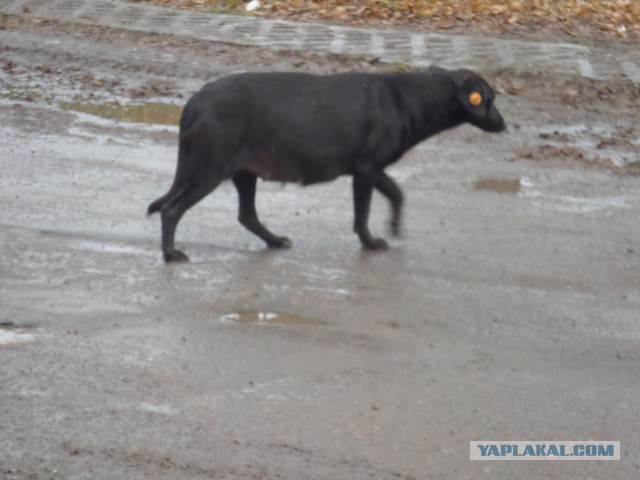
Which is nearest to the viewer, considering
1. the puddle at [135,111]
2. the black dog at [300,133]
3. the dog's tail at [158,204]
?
the black dog at [300,133]

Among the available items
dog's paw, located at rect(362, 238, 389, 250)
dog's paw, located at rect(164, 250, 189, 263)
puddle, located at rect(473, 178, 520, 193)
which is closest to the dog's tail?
dog's paw, located at rect(164, 250, 189, 263)

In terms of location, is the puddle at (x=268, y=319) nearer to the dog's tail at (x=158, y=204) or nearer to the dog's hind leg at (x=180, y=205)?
the dog's hind leg at (x=180, y=205)

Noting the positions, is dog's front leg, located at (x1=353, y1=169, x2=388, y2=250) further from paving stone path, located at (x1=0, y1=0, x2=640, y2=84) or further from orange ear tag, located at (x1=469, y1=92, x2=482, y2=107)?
paving stone path, located at (x1=0, y1=0, x2=640, y2=84)

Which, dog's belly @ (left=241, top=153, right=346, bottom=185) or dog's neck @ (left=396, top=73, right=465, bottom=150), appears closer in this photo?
dog's belly @ (left=241, top=153, right=346, bottom=185)

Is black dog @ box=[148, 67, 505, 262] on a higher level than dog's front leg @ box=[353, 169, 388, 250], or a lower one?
higher

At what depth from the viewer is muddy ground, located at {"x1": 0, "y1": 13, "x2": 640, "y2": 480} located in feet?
16.1

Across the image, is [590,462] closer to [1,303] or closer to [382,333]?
[382,333]

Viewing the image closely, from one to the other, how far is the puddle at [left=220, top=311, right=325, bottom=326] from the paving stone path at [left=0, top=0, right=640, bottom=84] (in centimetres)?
632

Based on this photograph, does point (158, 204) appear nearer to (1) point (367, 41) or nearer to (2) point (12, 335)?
(2) point (12, 335)


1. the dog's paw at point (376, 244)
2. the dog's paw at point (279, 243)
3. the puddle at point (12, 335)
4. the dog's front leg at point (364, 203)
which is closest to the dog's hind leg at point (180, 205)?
the dog's paw at point (279, 243)

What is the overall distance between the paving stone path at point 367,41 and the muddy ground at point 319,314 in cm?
190

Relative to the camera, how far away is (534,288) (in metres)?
6.91

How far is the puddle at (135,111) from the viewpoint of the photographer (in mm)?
10553

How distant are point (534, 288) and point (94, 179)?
3.49 meters
